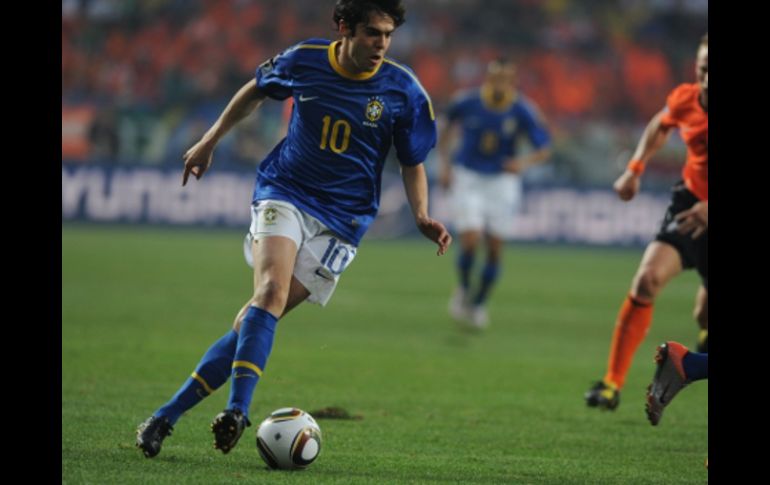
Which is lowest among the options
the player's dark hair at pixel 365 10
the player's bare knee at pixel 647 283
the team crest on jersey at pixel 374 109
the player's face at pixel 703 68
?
the player's bare knee at pixel 647 283

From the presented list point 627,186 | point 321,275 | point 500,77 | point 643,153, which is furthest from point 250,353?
point 500,77

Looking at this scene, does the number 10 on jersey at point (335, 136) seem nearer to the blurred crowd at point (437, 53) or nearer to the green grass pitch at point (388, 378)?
the green grass pitch at point (388, 378)

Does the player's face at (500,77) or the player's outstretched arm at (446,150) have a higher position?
the player's face at (500,77)

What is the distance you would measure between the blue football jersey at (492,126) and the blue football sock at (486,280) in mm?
1288

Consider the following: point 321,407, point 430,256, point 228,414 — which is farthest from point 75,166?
point 228,414

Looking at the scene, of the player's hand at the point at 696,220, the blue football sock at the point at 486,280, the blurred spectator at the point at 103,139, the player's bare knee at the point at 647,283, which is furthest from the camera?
the blurred spectator at the point at 103,139

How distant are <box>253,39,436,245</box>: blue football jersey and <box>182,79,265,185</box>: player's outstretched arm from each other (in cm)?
7

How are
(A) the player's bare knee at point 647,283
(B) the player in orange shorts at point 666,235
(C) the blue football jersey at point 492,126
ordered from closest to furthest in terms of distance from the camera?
(B) the player in orange shorts at point 666,235
(A) the player's bare knee at point 647,283
(C) the blue football jersey at point 492,126

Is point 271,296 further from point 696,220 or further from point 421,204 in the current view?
point 696,220

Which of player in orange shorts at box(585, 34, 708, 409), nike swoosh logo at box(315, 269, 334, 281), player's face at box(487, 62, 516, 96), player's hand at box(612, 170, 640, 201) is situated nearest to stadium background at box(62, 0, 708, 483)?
player in orange shorts at box(585, 34, 708, 409)

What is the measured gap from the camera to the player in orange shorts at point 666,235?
7195mm

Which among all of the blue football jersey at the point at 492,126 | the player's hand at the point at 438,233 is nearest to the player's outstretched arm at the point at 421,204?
the player's hand at the point at 438,233

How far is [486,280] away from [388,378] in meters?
3.83

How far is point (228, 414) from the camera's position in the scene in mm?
4723
